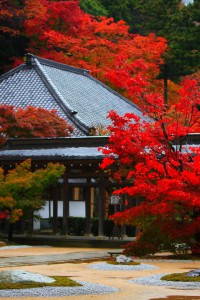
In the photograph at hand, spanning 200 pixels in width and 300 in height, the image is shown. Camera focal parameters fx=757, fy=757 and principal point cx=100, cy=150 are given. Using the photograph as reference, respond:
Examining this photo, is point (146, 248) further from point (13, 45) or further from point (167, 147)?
point (13, 45)

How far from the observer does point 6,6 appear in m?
49.9

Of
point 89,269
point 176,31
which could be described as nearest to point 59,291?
point 89,269

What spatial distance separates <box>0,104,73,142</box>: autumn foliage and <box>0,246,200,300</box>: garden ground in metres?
6.66

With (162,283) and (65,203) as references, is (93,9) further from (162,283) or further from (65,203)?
(162,283)

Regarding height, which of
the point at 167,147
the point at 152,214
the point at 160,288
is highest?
the point at 167,147

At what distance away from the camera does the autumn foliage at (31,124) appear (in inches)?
1334

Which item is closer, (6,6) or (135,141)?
(135,141)

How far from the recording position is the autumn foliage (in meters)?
33.9

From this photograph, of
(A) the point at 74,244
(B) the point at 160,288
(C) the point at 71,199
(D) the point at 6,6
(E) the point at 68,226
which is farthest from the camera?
(D) the point at 6,6

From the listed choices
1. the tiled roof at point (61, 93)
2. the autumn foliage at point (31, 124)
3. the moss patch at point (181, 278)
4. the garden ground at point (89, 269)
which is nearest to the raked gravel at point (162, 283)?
the moss patch at point (181, 278)

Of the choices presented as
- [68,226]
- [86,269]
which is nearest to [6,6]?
[68,226]

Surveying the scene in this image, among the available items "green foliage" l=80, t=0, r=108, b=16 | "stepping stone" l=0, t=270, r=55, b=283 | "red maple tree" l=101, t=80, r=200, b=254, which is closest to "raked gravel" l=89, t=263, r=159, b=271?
"red maple tree" l=101, t=80, r=200, b=254

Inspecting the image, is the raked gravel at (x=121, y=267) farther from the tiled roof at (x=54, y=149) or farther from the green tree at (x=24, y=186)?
the tiled roof at (x=54, y=149)

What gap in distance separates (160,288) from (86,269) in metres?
4.57
